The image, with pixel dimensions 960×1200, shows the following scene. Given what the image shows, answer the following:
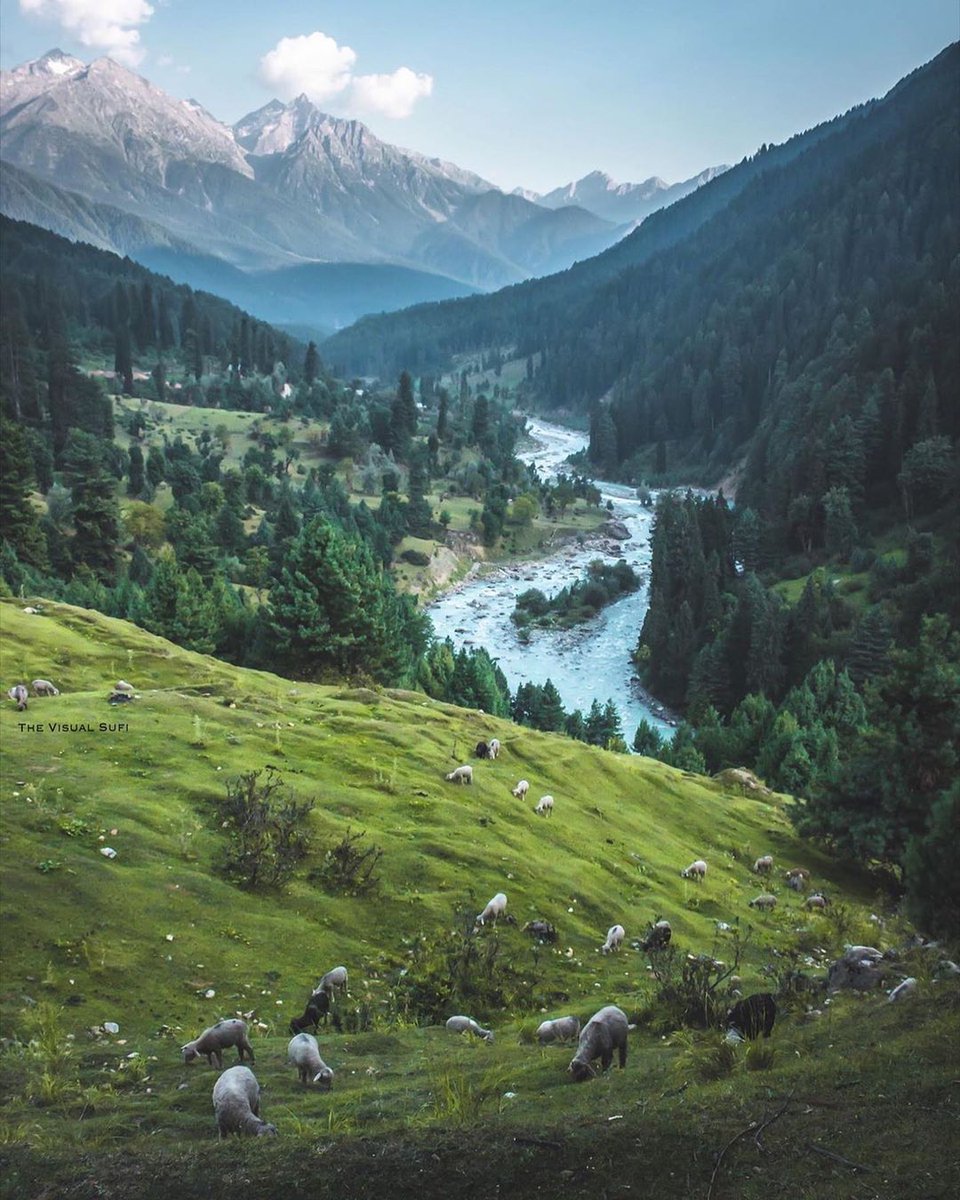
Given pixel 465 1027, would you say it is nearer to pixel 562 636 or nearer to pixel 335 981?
pixel 335 981

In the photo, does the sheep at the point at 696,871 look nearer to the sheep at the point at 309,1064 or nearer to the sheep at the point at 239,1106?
the sheep at the point at 309,1064

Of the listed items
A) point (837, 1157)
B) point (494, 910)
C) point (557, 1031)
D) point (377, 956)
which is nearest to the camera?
point (837, 1157)

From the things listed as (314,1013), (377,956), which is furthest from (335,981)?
(377,956)

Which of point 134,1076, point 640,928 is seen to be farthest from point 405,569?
point 134,1076

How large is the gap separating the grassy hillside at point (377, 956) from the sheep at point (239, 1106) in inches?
12.1

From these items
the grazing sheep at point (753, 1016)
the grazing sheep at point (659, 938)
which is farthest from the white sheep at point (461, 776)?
the grazing sheep at point (753, 1016)

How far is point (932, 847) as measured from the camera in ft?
64.1

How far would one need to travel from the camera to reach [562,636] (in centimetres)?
13525

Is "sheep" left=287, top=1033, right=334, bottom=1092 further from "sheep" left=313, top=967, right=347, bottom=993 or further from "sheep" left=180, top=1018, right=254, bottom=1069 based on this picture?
"sheep" left=313, top=967, right=347, bottom=993

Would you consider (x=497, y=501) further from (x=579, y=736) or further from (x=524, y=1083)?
(x=524, y=1083)

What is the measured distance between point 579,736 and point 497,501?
96.6 meters

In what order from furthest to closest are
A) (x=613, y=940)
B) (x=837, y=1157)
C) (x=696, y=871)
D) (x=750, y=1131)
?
(x=696, y=871), (x=613, y=940), (x=750, y=1131), (x=837, y=1157)

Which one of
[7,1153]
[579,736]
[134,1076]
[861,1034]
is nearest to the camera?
[7,1153]

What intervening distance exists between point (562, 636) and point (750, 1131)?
12628 centimetres
